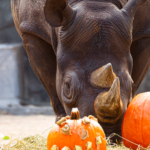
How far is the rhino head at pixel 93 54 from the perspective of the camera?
8.00ft

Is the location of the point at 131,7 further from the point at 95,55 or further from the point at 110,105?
the point at 110,105

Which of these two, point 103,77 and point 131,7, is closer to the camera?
point 103,77

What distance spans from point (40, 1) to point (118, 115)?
165 cm

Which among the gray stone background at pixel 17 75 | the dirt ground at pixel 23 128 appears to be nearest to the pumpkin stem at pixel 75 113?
the dirt ground at pixel 23 128

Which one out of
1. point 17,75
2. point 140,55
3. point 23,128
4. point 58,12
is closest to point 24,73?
point 17,75

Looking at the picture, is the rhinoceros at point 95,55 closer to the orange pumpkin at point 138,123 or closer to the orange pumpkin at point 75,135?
the orange pumpkin at point 138,123

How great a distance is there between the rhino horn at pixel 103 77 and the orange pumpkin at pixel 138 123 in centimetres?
25

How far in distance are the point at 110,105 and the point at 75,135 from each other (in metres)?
0.42

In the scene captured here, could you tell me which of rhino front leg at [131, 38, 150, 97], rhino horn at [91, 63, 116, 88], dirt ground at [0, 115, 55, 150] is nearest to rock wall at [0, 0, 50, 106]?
dirt ground at [0, 115, 55, 150]

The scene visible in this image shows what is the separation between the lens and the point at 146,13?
3.58 m

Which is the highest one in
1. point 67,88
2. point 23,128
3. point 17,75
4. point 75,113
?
point 75,113

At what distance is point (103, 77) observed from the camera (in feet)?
7.93

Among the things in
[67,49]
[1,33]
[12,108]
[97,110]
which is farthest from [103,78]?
[1,33]

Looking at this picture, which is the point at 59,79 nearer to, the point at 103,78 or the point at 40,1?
the point at 103,78
